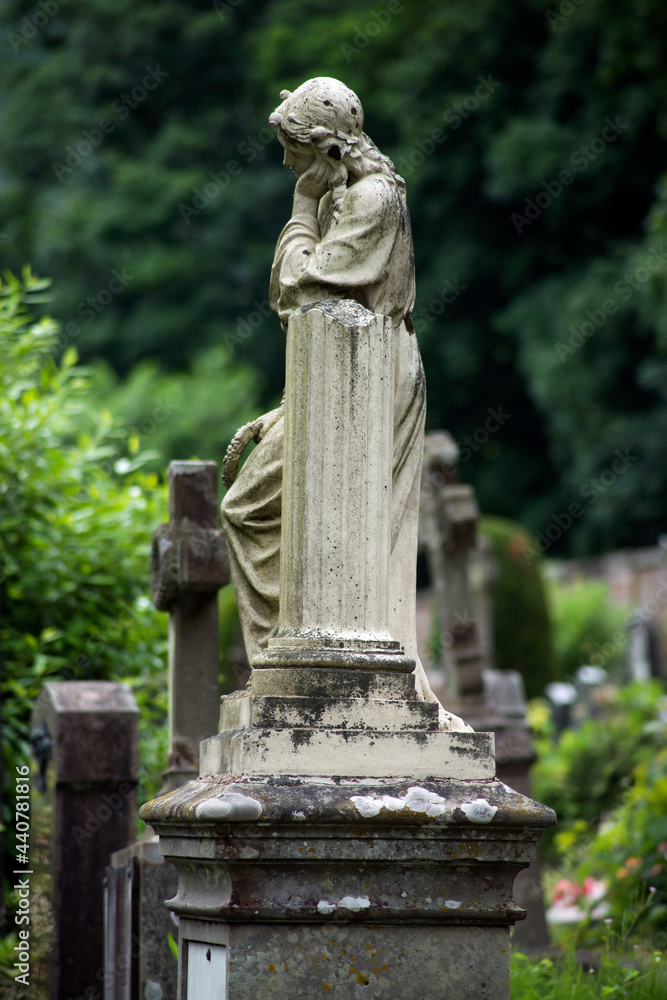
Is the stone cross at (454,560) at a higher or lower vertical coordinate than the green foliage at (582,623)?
lower

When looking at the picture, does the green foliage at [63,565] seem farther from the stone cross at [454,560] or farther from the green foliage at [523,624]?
the green foliage at [523,624]

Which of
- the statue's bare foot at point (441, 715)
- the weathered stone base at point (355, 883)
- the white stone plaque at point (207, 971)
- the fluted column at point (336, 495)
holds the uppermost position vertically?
the fluted column at point (336, 495)

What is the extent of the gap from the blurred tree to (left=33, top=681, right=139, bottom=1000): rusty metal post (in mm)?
15139

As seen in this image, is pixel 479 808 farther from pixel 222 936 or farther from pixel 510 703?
pixel 510 703

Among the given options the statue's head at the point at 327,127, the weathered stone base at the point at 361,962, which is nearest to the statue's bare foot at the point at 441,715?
the weathered stone base at the point at 361,962

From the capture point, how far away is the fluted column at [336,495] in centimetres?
383

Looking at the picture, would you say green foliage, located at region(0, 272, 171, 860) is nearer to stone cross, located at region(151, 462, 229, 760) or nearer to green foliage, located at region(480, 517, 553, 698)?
stone cross, located at region(151, 462, 229, 760)

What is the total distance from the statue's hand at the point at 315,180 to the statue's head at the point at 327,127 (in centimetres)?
2

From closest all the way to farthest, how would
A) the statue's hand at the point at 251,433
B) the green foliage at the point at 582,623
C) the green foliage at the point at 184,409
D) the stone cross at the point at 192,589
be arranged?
the statue's hand at the point at 251,433, the stone cross at the point at 192,589, the green foliage at the point at 582,623, the green foliage at the point at 184,409

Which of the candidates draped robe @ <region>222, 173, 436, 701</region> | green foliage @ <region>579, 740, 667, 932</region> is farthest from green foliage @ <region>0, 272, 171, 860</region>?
draped robe @ <region>222, 173, 436, 701</region>

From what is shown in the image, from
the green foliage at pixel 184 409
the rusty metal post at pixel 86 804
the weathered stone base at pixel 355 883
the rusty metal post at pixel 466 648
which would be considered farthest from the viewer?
the green foliage at pixel 184 409

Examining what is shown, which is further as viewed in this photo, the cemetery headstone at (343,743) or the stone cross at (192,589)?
the stone cross at (192,589)

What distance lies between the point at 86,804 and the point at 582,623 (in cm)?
1598

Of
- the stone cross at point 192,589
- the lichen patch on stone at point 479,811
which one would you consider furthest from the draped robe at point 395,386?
the stone cross at point 192,589
